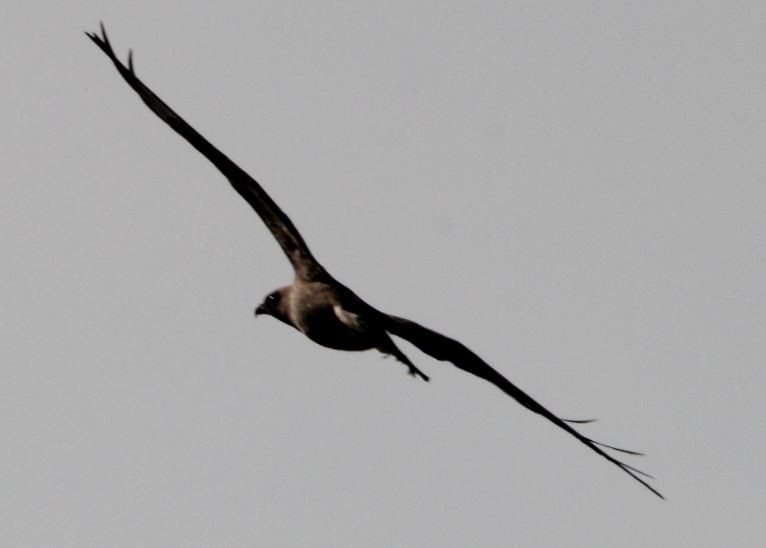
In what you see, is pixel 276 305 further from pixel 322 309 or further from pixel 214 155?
pixel 214 155

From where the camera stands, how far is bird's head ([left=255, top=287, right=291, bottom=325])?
17.7 metres

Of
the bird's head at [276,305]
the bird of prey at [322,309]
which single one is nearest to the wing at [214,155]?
the bird of prey at [322,309]

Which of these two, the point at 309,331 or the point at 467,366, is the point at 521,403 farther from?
the point at 309,331

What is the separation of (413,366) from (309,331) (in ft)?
6.38

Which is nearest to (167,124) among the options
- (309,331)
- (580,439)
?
(309,331)

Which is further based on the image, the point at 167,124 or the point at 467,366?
the point at 467,366

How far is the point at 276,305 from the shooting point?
17984 mm

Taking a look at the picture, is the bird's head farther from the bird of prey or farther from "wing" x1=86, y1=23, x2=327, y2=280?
"wing" x1=86, y1=23, x2=327, y2=280

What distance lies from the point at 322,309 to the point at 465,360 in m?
1.71

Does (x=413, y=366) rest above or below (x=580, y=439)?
below

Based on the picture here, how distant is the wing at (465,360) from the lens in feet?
55.6

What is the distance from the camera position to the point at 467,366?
1770cm

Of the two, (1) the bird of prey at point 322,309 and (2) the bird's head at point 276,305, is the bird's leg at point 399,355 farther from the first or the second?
(2) the bird's head at point 276,305

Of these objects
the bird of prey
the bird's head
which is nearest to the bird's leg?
the bird of prey
